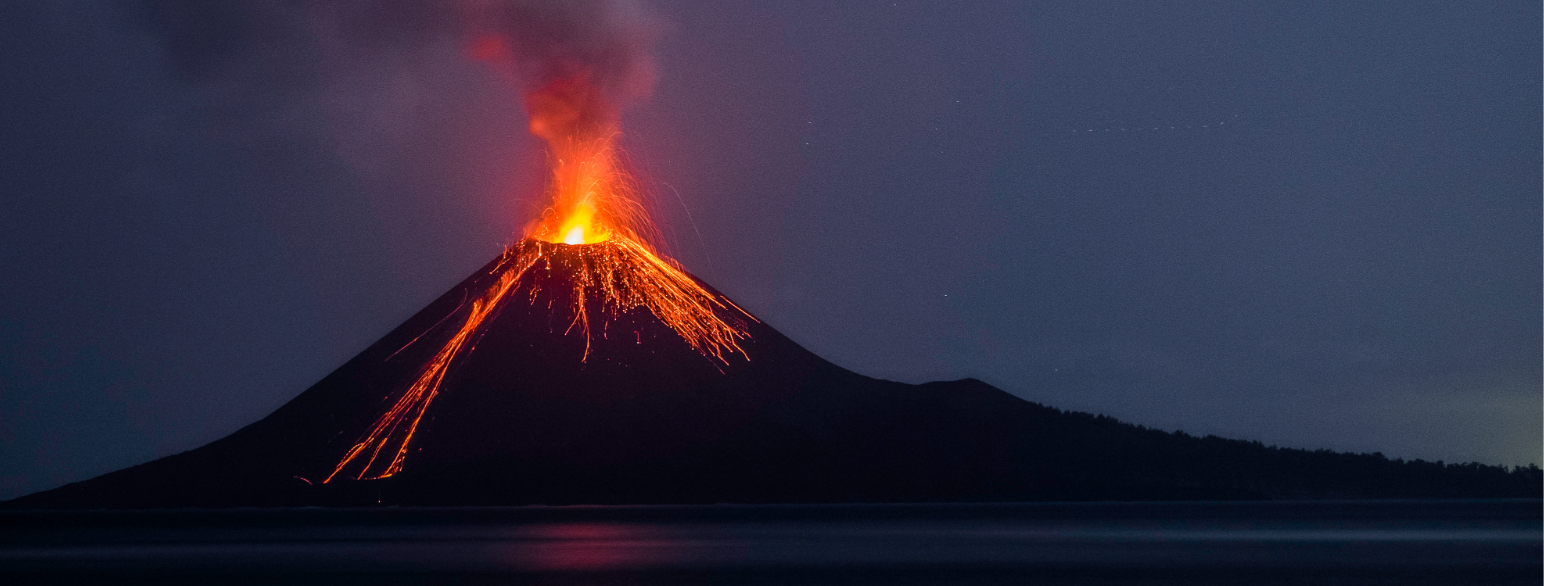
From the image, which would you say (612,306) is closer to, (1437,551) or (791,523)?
(791,523)

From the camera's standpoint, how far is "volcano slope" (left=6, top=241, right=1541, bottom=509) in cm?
11594

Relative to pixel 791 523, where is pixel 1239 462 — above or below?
above

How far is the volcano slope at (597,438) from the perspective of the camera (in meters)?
116

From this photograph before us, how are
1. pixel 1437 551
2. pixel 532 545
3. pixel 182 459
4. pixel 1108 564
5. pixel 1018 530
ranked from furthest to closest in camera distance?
pixel 182 459 < pixel 1018 530 < pixel 532 545 < pixel 1437 551 < pixel 1108 564

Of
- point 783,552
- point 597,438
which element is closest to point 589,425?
point 597,438

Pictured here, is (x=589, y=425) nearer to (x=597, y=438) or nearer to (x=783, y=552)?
(x=597, y=438)

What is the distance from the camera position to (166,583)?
120 feet

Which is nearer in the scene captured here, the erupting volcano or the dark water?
the dark water

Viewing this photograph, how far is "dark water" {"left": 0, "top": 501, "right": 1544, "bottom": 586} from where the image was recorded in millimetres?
36500

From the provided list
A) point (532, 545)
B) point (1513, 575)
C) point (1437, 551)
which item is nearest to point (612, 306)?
point (532, 545)

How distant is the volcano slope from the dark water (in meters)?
34.4

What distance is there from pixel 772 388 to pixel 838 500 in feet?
38.9

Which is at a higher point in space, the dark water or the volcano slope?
the volcano slope

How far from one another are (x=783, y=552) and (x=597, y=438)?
77175 mm
